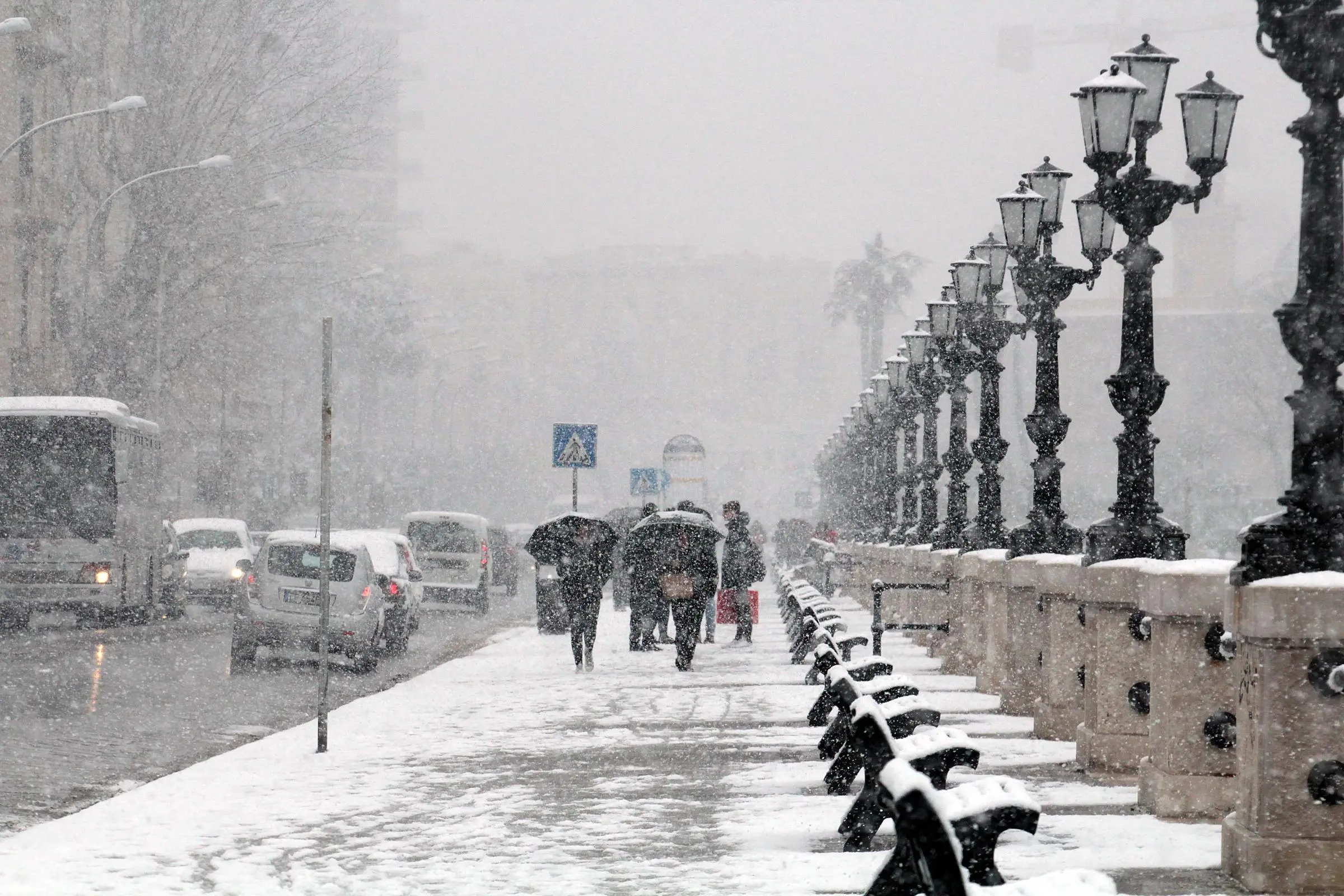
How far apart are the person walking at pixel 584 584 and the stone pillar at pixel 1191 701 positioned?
1302 cm

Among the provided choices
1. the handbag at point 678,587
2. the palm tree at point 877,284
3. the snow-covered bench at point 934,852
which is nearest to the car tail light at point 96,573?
the handbag at point 678,587

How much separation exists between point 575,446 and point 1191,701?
20751 millimetres

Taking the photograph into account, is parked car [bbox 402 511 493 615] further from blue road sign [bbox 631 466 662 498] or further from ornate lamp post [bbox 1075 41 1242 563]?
ornate lamp post [bbox 1075 41 1242 563]

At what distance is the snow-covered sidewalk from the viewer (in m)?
A: 8.45

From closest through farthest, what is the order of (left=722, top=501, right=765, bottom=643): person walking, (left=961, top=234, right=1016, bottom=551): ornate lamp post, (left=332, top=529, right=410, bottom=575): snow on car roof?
1. (left=961, top=234, right=1016, bottom=551): ornate lamp post
2. (left=332, top=529, right=410, bottom=575): snow on car roof
3. (left=722, top=501, right=765, bottom=643): person walking

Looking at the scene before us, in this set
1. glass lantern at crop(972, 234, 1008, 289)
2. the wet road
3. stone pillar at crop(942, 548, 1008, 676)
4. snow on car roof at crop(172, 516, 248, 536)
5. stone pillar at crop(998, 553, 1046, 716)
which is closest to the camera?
the wet road

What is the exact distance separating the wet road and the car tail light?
31.0 inches

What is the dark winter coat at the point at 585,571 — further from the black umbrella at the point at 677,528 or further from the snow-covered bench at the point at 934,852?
the snow-covered bench at the point at 934,852

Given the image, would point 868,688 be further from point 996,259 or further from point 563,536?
point 563,536

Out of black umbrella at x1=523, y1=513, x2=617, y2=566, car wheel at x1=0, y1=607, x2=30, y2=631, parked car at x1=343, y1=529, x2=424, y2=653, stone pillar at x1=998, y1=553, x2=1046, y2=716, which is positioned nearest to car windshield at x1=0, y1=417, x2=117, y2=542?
car wheel at x1=0, y1=607, x2=30, y2=631

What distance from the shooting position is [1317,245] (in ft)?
29.8

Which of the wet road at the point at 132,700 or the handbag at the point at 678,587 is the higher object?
the handbag at the point at 678,587

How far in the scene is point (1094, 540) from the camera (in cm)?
1270

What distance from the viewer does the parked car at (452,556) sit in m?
41.2
